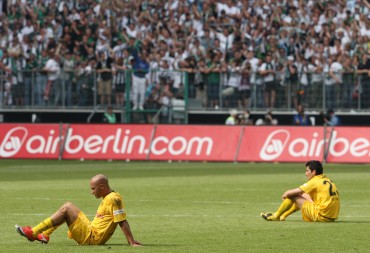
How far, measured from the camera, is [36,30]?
4806cm

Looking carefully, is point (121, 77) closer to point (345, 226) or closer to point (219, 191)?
point (219, 191)

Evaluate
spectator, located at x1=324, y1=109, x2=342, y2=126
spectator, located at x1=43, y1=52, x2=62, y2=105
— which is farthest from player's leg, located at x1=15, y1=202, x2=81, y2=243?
spectator, located at x1=43, y1=52, x2=62, y2=105

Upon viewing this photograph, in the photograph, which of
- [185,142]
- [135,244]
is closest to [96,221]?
[135,244]

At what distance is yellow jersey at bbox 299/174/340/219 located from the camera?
19.7 metres

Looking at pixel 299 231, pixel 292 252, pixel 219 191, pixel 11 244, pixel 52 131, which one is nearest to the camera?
pixel 292 252

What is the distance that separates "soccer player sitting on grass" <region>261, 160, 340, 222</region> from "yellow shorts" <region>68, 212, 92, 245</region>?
4.88m

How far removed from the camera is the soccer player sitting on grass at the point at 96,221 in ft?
51.8

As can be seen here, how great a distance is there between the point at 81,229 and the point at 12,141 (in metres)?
26.0

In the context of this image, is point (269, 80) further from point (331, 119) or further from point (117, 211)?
point (117, 211)

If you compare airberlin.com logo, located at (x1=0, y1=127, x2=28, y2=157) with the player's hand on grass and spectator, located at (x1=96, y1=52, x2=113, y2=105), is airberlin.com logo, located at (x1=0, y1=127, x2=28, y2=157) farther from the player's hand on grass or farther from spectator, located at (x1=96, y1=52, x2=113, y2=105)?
the player's hand on grass

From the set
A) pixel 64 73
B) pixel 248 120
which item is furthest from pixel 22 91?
pixel 248 120

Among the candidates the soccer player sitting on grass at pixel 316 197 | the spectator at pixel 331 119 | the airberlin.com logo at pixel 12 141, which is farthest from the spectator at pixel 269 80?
the soccer player sitting on grass at pixel 316 197

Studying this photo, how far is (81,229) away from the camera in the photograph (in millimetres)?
16078

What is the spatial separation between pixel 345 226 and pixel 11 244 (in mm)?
5767
